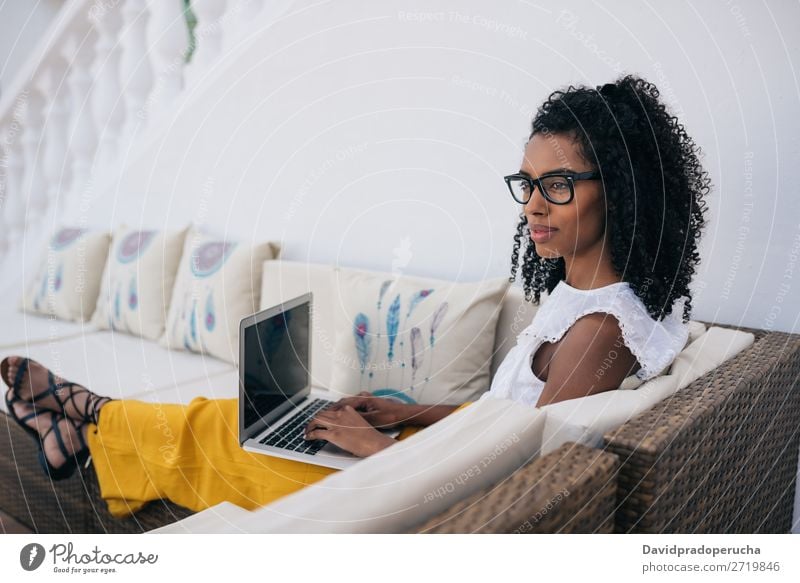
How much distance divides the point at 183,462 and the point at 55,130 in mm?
1083

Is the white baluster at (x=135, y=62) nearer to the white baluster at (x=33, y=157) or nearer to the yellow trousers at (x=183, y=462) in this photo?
the white baluster at (x=33, y=157)

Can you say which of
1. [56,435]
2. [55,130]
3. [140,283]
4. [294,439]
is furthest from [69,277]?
[294,439]

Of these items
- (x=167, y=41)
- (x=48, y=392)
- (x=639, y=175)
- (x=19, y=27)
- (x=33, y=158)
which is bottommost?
(x=48, y=392)

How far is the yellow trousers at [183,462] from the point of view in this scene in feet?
3.12

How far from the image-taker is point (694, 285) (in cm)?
111

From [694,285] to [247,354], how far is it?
31.1 inches

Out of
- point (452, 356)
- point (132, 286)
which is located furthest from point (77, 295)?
point (452, 356)

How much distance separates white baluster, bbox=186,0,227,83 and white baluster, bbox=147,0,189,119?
31mm

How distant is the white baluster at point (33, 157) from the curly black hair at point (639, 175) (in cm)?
123

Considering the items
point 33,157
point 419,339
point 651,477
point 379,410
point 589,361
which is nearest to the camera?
point 651,477

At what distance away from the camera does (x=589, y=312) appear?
81 centimetres

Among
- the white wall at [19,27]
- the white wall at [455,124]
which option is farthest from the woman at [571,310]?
the white wall at [19,27]

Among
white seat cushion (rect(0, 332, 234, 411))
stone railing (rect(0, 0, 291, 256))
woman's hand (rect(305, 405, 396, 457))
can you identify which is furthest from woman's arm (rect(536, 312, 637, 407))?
stone railing (rect(0, 0, 291, 256))

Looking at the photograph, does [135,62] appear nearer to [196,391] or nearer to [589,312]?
[196,391]
